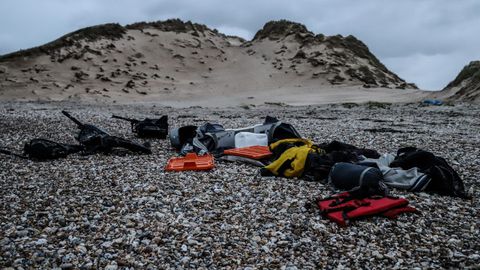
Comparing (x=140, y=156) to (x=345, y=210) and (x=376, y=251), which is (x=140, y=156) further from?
(x=376, y=251)

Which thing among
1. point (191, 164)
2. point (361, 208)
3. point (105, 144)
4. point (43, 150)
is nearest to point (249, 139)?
point (191, 164)

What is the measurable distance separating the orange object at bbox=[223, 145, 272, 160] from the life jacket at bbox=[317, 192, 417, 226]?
3.02m

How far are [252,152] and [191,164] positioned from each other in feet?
4.98

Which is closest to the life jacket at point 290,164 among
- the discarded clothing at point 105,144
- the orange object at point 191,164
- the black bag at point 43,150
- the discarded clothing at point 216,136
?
the orange object at point 191,164

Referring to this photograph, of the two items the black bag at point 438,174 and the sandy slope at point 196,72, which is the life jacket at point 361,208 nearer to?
the black bag at point 438,174

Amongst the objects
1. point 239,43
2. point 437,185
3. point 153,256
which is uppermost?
point 239,43

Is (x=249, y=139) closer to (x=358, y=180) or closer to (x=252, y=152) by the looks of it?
(x=252, y=152)

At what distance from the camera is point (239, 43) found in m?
71.9

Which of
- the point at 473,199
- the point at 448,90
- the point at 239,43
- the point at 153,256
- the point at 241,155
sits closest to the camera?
the point at 153,256

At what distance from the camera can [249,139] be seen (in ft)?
31.7

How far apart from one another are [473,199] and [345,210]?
8.34ft

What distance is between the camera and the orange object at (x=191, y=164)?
7.86m

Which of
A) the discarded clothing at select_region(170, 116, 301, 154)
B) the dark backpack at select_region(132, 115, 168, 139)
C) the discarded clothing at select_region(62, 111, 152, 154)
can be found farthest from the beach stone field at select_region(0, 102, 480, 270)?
the dark backpack at select_region(132, 115, 168, 139)

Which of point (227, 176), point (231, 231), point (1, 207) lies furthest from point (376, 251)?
point (1, 207)
